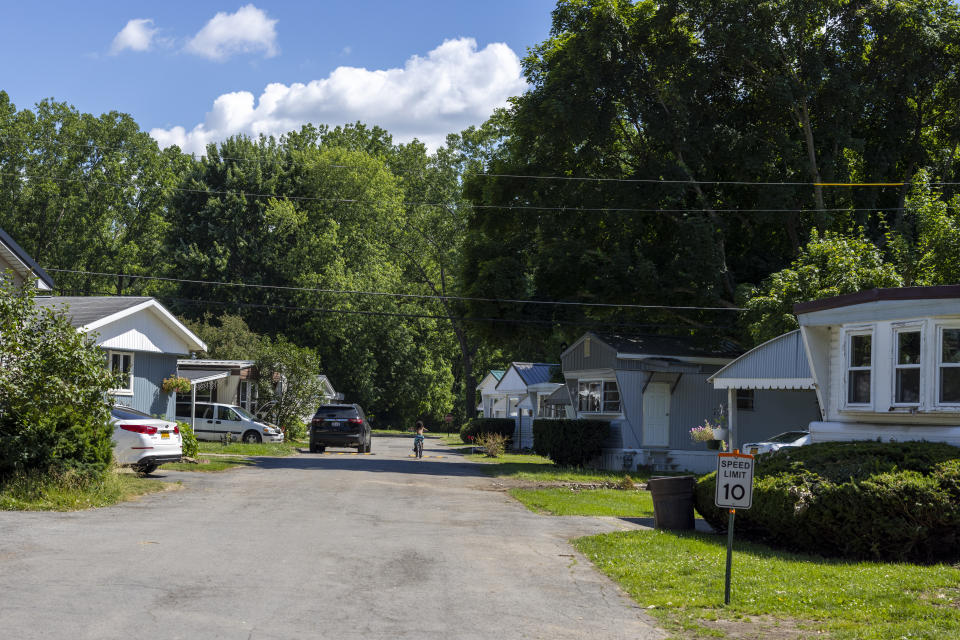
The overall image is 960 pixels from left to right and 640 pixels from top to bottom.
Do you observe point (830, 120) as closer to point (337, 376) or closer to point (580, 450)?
point (580, 450)

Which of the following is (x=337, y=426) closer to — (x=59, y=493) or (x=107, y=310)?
(x=107, y=310)

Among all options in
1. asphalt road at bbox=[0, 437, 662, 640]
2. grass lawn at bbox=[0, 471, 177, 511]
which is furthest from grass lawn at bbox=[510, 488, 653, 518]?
grass lawn at bbox=[0, 471, 177, 511]

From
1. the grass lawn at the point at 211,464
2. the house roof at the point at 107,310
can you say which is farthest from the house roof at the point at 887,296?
the house roof at the point at 107,310

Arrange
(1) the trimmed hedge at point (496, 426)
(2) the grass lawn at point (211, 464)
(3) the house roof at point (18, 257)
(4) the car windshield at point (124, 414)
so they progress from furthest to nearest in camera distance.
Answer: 1. (1) the trimmed hedge at point (496, 426)
2. (3) the house roof at point (18, 257)
3. (2) the grass lawn at point (211, 464)
4. (4) the car windshield at point (124, 414)

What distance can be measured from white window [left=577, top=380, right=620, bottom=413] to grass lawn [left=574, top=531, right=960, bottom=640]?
18587mm

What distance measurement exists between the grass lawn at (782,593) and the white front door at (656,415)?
18.0 m

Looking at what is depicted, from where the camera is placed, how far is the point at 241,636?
23.5ft

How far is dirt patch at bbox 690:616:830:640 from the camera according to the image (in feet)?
25.8

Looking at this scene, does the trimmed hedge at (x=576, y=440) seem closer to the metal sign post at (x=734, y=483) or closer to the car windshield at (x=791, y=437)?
the car windshield at (x=791, y=437)

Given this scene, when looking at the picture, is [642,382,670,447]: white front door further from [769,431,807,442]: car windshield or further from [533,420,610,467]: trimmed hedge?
[769,431,807,442]: car windshield

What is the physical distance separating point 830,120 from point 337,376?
44269 millimetres

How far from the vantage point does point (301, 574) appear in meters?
9.91

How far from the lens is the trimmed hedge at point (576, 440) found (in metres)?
30.5

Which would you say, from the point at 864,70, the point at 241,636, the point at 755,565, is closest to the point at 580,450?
the point at 864,70
